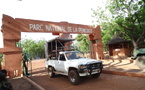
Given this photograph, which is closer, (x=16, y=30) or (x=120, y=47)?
(x=16, y=30)

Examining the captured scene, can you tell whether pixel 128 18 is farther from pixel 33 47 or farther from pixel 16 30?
pixel 33 47

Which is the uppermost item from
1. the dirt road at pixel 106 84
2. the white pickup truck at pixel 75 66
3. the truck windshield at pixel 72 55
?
the truck windshield at pixel 72 55

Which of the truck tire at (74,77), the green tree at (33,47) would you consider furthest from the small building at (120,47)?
the green tree at (33,47)

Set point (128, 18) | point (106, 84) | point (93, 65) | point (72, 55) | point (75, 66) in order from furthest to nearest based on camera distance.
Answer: point (128, 18) → point (72, 55) → point (93, 65) → point (75, 66) → point (106, 84)

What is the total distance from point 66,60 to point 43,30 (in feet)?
19.7

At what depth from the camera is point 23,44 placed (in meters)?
39.6

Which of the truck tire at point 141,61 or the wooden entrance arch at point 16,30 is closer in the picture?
the truck tire at point 141,61

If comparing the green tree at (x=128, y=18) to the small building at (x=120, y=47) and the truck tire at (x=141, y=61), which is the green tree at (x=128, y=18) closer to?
the small building at (x=120, y=47)

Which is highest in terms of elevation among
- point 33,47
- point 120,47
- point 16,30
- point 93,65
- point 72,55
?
point 16,30

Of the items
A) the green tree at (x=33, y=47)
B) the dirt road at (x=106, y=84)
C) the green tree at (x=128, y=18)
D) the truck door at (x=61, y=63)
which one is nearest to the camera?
the dirt road at (x=106, y=84)

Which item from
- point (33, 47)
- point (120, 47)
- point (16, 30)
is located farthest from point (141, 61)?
point (33, 47)

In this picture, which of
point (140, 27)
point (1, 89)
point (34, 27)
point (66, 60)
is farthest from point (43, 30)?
point (140, 27)

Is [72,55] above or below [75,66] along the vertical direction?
above

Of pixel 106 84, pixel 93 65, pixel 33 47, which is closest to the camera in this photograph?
pixel 106 84
